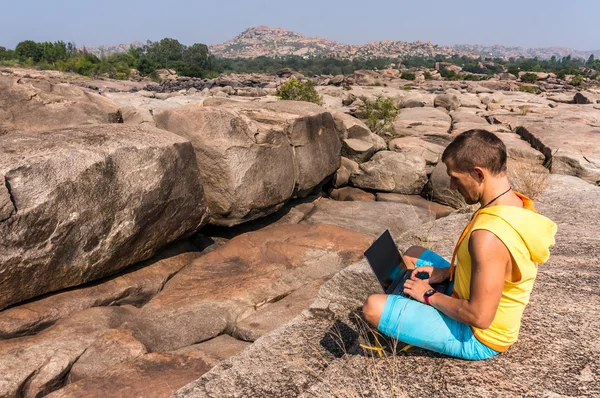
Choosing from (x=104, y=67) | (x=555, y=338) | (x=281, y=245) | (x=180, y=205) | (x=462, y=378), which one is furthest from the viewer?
(x=104, y=67)

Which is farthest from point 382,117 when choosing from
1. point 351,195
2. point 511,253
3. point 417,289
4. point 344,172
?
point 511,253

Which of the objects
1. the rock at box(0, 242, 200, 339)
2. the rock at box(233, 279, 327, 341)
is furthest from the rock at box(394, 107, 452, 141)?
the rock at box(233, 279, 327, 341)

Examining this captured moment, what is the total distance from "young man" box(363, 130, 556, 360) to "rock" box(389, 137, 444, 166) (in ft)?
26.5

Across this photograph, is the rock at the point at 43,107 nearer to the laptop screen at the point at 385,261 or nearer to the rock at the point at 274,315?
the rock at the point at 274,315

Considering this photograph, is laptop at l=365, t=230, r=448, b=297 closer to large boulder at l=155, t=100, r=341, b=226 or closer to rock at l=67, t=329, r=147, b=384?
rock at l=67, t=329, r=147, b=384

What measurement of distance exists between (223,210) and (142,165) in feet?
5.42

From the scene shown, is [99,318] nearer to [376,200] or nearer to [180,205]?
[180,205]

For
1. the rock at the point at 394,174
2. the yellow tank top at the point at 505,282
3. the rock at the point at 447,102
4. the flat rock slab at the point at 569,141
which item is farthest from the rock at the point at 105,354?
the rock at the point at 447,102

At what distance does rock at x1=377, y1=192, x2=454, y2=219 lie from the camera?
29.0 feet

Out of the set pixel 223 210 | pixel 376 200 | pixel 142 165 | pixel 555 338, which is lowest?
pixel 376 200

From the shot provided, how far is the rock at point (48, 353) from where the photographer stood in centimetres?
378

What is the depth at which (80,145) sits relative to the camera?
15.9ft

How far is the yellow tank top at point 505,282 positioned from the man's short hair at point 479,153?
0.24m

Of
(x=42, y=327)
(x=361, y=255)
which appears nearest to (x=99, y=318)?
(x=42, y=327)
